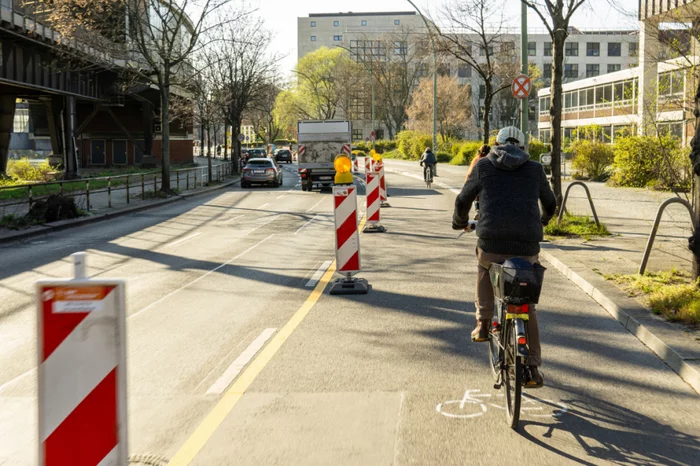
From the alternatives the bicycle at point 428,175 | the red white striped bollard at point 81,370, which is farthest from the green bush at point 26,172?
the red white striped bollard at point 81,370

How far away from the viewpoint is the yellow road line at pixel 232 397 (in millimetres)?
4696

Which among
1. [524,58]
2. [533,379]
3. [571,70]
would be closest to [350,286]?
[533,379]

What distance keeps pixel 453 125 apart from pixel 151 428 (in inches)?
3137

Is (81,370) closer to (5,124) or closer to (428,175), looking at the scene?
(428,175)

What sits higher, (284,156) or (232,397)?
(284,156)

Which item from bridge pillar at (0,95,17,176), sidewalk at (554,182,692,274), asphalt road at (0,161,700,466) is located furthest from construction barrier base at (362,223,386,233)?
bridge pillar at (0,95,17,176)

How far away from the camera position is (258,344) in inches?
295

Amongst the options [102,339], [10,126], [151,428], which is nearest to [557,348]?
[151,428]

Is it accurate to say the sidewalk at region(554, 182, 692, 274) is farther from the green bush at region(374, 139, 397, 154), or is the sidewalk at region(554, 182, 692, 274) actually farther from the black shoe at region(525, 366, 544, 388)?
the green bush at region(374, 139, 397, 154)

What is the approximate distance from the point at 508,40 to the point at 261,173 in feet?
196

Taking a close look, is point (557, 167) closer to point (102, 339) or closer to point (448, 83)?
point (102, 339)

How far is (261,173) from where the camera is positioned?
130 ft

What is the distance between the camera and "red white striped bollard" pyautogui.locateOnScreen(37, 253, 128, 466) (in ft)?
10.1

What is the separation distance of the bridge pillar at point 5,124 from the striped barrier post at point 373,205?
26.9 metres
